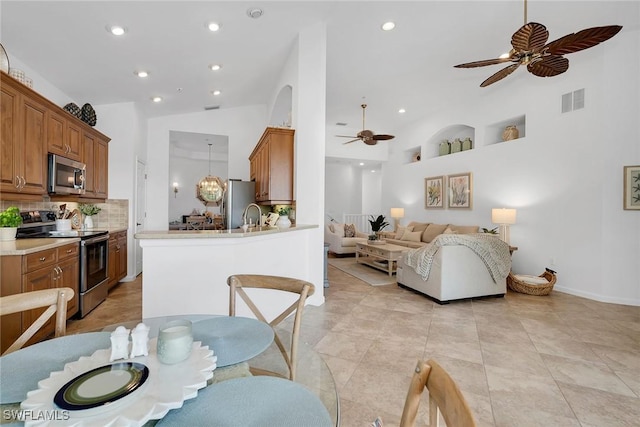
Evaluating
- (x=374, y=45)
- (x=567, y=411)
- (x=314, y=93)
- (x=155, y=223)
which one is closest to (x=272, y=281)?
(x=567, y=411)

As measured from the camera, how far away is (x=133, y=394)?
715mm

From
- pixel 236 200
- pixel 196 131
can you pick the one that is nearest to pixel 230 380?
pixel 236 200

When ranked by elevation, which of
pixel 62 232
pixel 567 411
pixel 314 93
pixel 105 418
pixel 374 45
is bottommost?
pixel 567 411

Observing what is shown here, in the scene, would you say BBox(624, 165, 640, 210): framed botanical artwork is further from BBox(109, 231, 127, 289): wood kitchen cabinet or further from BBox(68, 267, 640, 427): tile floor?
BBox(109, 231, 127, 289): wood kitchen cabinet

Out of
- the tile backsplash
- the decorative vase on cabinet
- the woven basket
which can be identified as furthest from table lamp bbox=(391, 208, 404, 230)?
the tile backsplash

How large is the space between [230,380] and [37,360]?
659 mm

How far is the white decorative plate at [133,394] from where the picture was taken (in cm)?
64

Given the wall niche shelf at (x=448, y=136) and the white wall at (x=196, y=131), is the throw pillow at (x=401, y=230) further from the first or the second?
the white wall at (x=196, y=131)

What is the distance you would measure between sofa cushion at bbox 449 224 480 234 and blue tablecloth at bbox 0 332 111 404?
6073mm

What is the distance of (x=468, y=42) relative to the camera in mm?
4094

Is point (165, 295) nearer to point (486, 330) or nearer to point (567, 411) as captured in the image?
point (567, 411)

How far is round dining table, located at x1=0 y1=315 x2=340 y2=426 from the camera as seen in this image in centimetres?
71

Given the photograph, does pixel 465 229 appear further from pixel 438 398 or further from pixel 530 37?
pixel 438 398

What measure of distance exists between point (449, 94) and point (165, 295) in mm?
6229
